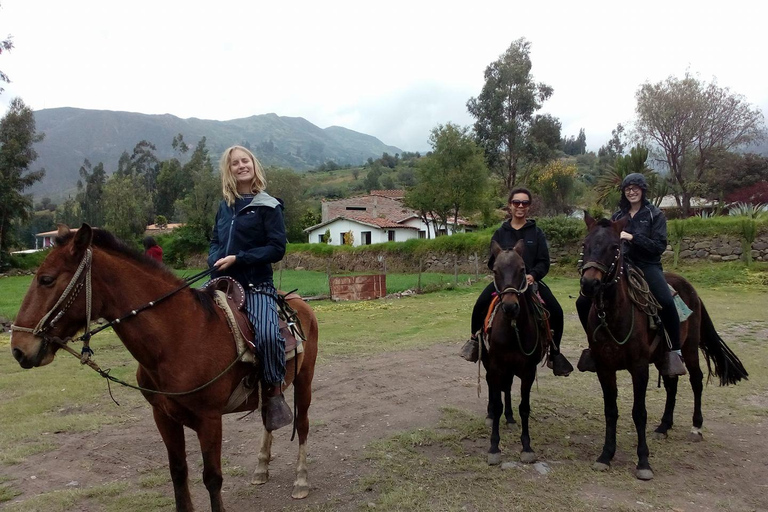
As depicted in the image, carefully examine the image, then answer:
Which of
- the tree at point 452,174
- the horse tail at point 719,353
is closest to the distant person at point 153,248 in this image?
the horse tail at point 719,353

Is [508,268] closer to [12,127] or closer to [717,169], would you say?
[717,169]

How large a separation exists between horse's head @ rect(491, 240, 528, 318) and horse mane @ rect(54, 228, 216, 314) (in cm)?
257

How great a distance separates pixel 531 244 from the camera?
5.45 m

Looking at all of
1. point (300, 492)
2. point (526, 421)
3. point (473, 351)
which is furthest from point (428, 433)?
point (300, 492)

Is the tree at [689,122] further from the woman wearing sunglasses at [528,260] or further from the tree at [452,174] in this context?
the woman wearing sunglasses at [528,260]

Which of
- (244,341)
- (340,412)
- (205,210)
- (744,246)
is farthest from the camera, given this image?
(205,210)

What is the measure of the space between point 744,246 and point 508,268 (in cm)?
2174

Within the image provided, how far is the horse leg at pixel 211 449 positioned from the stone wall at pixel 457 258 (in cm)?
683

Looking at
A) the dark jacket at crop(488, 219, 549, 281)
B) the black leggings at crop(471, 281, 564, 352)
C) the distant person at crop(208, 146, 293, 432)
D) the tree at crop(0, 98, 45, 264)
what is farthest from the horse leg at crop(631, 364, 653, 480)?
the tree at crop(0, 98, 45, 264)

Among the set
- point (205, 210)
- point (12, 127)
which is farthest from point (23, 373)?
point (205, 210)

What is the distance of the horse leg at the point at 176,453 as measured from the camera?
11.6 ft

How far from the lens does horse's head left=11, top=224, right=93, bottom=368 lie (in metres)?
2.79

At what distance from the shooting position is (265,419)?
12.7 feet

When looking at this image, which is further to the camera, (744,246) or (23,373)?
(744,246)
